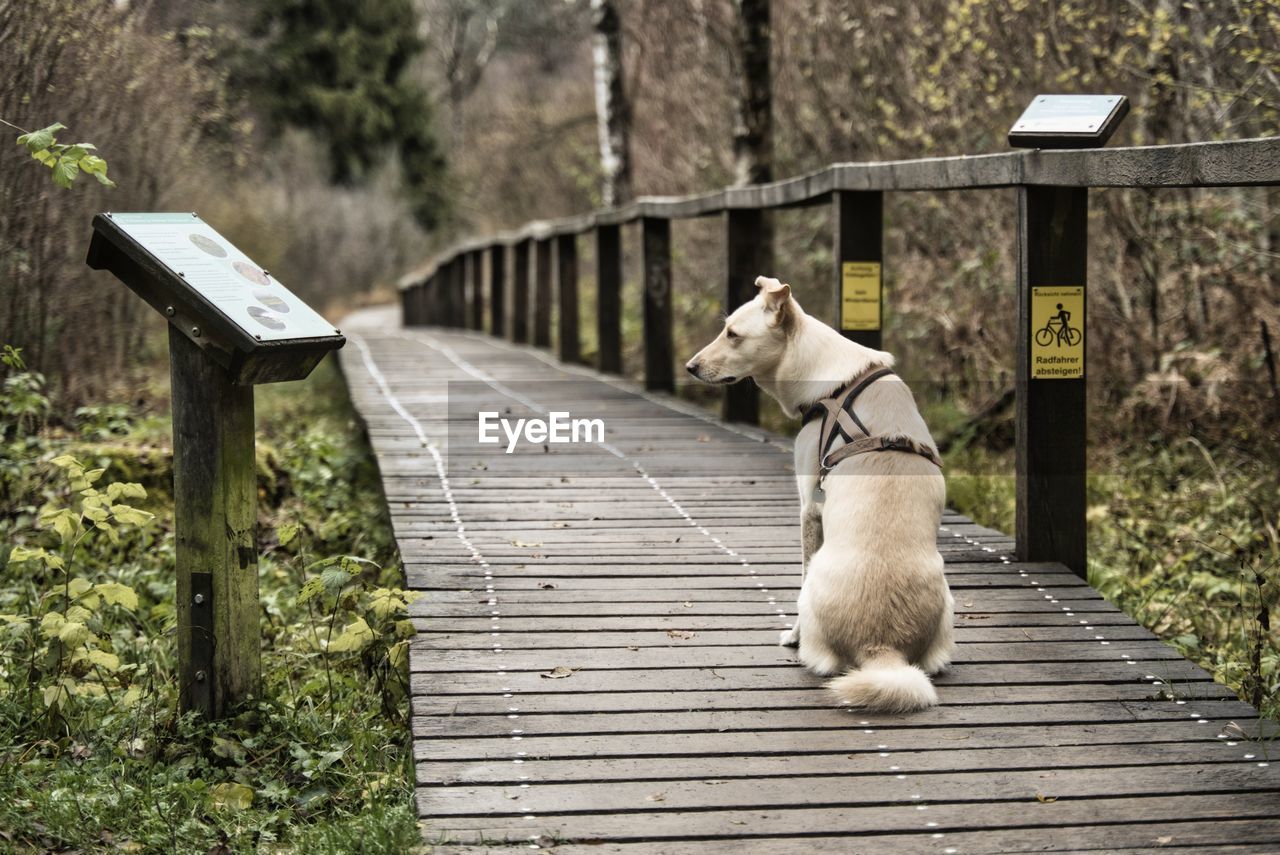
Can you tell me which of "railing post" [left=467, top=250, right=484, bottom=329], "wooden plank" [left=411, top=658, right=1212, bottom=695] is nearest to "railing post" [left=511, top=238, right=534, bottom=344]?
"railing post" [left=467, top=250, right=484, bottom=329]

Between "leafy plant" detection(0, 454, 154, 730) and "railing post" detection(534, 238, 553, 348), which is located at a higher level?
"railing post" detection(534, 238, 553, 348)

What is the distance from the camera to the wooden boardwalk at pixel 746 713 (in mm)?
3271

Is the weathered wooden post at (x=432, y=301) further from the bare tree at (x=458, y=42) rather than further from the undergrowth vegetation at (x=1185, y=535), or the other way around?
the undergrowth vegetation at (x=1185, y=535)

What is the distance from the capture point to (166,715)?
14.3 feet

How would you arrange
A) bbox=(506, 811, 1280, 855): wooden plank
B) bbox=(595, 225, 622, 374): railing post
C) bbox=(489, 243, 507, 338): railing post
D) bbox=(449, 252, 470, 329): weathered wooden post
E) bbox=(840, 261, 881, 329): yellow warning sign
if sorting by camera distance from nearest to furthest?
bbox=(506, 811, 1280, 855): wooden plank → bbox=(840, 261, 881, 329): yellow warning sign → bbox=(595, 225, 622, 374): railing post → bbox=(489, 243, 507, 338): railing post → bbox=(449, 252, 470, 329): weathered wooden post

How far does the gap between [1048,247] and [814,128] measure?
7.67 metres

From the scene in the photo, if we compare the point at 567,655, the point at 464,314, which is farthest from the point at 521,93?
the point at 567,655

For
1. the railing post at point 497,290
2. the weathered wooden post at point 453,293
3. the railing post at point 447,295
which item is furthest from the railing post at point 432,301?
the railing post at point 497,290

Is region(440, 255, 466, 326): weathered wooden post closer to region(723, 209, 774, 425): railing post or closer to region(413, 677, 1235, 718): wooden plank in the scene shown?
region(723, 209, 774, 425): railing post

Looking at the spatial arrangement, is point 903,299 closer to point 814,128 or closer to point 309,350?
point 814,128

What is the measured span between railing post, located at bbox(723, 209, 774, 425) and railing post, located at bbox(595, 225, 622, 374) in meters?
2.87

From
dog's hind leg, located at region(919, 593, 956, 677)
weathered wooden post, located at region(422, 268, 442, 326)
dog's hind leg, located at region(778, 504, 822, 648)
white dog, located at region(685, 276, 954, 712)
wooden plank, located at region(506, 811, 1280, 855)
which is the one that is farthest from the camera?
weathered wooden post, located at region(422, 268, 442, 326)

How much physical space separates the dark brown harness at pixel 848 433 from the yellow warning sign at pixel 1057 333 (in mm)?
1096

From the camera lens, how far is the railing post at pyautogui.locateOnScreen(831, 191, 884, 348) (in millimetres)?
7035
